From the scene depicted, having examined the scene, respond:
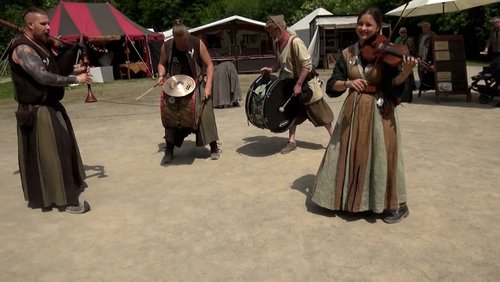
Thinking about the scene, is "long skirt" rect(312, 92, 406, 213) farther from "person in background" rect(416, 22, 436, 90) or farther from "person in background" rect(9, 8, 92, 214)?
"person in background" rect(416, 22, 436, 90)

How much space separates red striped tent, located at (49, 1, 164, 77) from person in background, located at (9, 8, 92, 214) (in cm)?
1309

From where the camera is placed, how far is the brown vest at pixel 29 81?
147 inches

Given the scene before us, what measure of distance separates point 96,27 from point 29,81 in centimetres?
1455

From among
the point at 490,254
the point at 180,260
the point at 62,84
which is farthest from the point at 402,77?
the point at 62,84

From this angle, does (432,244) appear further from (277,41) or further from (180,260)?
(277,41)

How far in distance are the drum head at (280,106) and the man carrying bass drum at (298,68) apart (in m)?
0.11

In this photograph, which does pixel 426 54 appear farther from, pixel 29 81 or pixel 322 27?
pixel 322 27

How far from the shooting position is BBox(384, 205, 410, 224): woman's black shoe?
3500 mm

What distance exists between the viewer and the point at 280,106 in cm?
528

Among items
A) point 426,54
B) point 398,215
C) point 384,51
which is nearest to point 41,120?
point 384,51

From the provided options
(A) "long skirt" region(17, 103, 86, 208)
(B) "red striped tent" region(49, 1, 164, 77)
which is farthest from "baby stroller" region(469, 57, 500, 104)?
(B) "red striped tent" region(49, 1, 164, 77)

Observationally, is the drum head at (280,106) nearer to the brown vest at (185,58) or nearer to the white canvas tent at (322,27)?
the brown vest at (185,58)

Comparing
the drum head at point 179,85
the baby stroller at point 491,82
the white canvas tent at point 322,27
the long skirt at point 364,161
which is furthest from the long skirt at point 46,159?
the white canvas tent at point 322,27

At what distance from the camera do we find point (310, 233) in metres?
3.37
